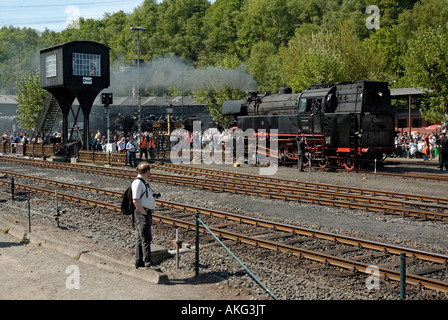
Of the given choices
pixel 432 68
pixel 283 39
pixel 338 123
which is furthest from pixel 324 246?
pixel 283 39

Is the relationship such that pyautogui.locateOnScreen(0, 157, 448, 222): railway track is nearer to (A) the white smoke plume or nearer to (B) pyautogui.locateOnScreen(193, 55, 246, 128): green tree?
(A) the white smoke plume

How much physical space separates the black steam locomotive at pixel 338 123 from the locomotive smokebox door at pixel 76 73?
→ 13.9 metres

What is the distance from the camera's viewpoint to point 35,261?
31.2ft

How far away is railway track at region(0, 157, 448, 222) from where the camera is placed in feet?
47.4

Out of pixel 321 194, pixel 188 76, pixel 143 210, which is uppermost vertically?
pixel 188 76

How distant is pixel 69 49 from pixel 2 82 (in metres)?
104

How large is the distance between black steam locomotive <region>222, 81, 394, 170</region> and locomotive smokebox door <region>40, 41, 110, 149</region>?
1395cm

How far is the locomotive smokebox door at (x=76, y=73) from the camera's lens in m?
33.1

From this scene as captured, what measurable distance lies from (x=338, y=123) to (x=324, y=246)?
550 inches

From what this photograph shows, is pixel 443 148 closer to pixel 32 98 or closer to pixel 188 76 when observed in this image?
pixel 32 98

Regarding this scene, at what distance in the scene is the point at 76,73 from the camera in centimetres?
3331

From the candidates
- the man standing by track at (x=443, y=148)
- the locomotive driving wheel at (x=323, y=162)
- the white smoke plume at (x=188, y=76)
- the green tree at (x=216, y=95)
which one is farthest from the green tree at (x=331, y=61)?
the man standing by track at (x=443, y=148)
